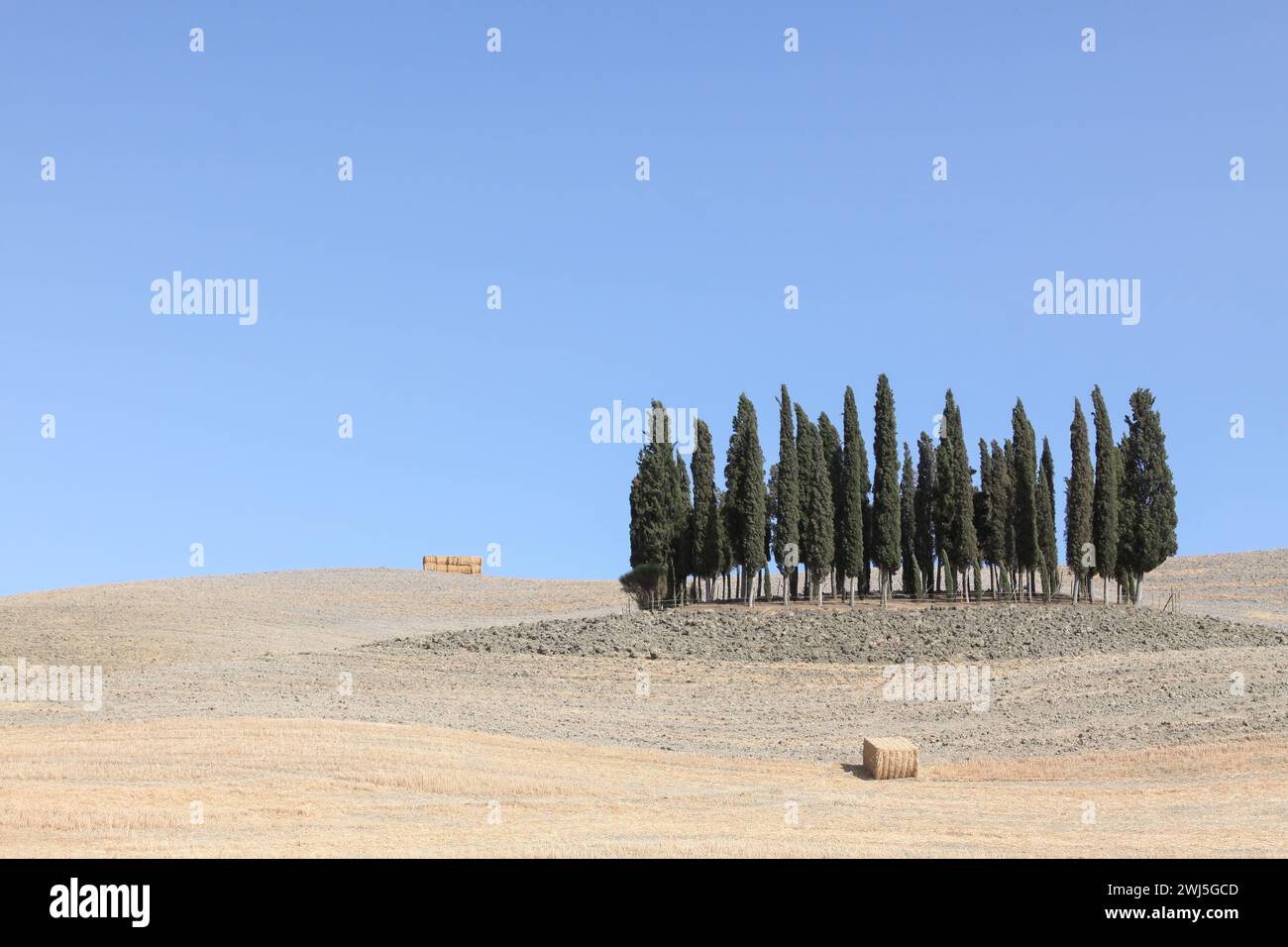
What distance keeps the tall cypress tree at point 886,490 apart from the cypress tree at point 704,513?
710cm

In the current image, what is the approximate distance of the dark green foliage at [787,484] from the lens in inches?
2239

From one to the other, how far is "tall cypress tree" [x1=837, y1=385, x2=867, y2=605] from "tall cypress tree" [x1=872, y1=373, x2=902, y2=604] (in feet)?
2.80

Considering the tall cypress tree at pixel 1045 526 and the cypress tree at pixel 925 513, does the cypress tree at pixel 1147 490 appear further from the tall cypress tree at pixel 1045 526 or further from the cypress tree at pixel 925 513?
the cypress tree at pixel 925 513

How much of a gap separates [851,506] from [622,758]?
109 feet

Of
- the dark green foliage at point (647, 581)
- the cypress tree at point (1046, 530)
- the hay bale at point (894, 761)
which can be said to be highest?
the cypress tree at point (1046, 530)

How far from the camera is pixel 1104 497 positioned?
5897 cm

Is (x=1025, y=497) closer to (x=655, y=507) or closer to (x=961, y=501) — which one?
(x=961, y=501)

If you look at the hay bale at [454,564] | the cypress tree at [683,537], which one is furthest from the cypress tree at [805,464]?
the hay bale at [454,564]

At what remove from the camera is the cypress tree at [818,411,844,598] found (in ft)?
193

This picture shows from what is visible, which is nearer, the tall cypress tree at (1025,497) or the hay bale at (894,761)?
the hay bale at (894,761)

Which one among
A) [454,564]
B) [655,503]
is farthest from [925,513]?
[454,564]

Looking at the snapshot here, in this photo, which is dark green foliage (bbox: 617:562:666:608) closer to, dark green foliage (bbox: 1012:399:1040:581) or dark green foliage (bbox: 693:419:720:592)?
dark green foliage (bbox: 693:419:720:592)
